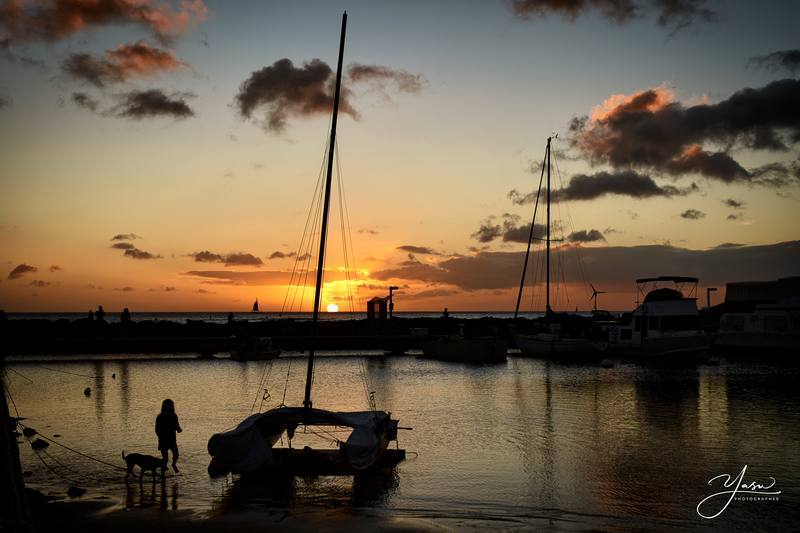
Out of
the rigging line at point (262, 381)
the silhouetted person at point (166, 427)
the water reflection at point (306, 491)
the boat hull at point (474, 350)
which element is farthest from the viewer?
the boat hull at point (474, 350)

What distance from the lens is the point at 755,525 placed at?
51.2 feet

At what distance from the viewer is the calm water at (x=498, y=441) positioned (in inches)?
672

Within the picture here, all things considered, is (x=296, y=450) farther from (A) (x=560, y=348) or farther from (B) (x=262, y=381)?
(A) (x=560, y=348)

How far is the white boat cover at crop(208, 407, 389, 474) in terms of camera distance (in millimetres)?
19328

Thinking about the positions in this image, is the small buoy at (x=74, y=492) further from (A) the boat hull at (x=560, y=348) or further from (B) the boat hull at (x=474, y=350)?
(A) the boat hull at (x=560, y=348)

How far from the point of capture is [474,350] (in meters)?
64.4

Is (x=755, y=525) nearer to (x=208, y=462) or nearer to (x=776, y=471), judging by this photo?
(x=776, y=471)

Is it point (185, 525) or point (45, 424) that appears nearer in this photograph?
point (185, 525)

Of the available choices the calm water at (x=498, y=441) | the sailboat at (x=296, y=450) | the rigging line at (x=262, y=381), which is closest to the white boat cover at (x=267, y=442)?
the sailboat at (x=296, y=450)

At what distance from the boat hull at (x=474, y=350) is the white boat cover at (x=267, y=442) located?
146 ft

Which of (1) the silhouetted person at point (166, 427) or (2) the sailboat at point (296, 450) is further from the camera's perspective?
(1) the silhouetted person at point (166, 427)

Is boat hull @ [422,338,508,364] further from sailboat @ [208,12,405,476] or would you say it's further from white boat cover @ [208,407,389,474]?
white boat cover @ [208,407,389,474]

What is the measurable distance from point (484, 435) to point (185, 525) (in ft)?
48.9

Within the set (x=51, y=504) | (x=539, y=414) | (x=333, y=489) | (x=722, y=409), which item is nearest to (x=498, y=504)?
(x=333, y=489)
